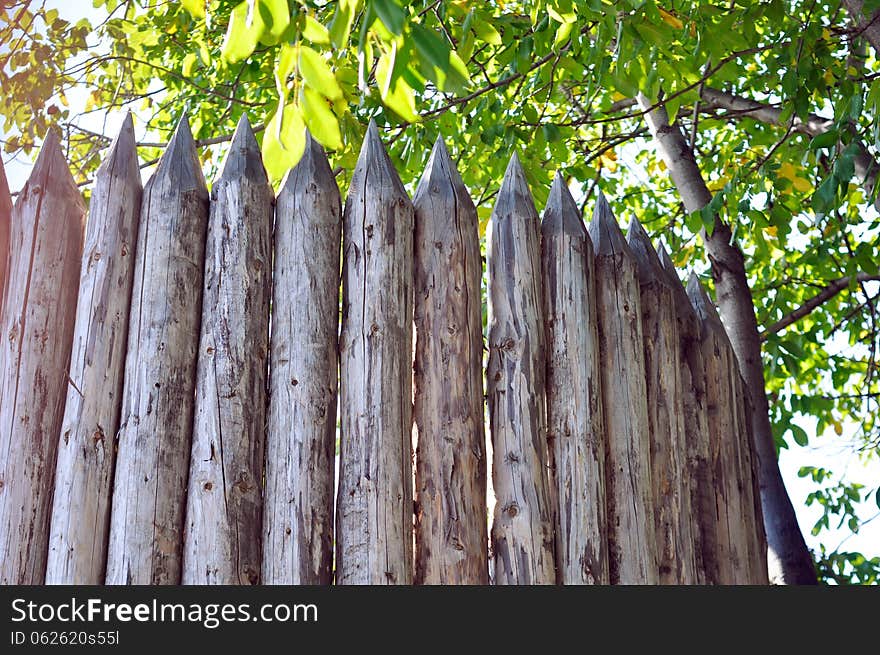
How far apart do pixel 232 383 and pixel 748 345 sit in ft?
9.86

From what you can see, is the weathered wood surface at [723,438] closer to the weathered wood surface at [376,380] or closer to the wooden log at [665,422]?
the wooden log at [665,422]

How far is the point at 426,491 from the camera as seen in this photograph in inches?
116

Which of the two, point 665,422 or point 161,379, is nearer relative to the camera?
point 161,379

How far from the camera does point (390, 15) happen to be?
1805 millimetres

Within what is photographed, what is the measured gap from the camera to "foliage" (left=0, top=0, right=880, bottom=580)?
2084mm

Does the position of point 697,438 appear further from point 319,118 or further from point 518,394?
point 319,118

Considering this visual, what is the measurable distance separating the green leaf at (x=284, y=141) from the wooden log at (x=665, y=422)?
1.79 meters

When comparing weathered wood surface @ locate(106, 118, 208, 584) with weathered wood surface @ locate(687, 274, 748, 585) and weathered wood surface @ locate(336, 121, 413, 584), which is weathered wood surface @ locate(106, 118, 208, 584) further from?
weathered wood surface @ locate(687, 274, 748, 585)

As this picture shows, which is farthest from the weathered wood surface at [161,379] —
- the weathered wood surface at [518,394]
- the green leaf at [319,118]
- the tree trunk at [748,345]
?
the tree trunk at [748,345]

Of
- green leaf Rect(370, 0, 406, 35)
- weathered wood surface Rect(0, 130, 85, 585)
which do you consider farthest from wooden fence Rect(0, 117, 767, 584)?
green leaf Rect(370, 0, 406, 35)

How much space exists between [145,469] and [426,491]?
0.80 meters

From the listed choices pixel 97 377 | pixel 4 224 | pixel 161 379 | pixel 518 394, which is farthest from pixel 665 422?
pixel 4 224

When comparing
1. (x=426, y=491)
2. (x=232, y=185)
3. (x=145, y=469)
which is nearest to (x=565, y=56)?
(x=232, y=185)

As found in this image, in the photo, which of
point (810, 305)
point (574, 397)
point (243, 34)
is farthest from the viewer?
point (810, 305)
